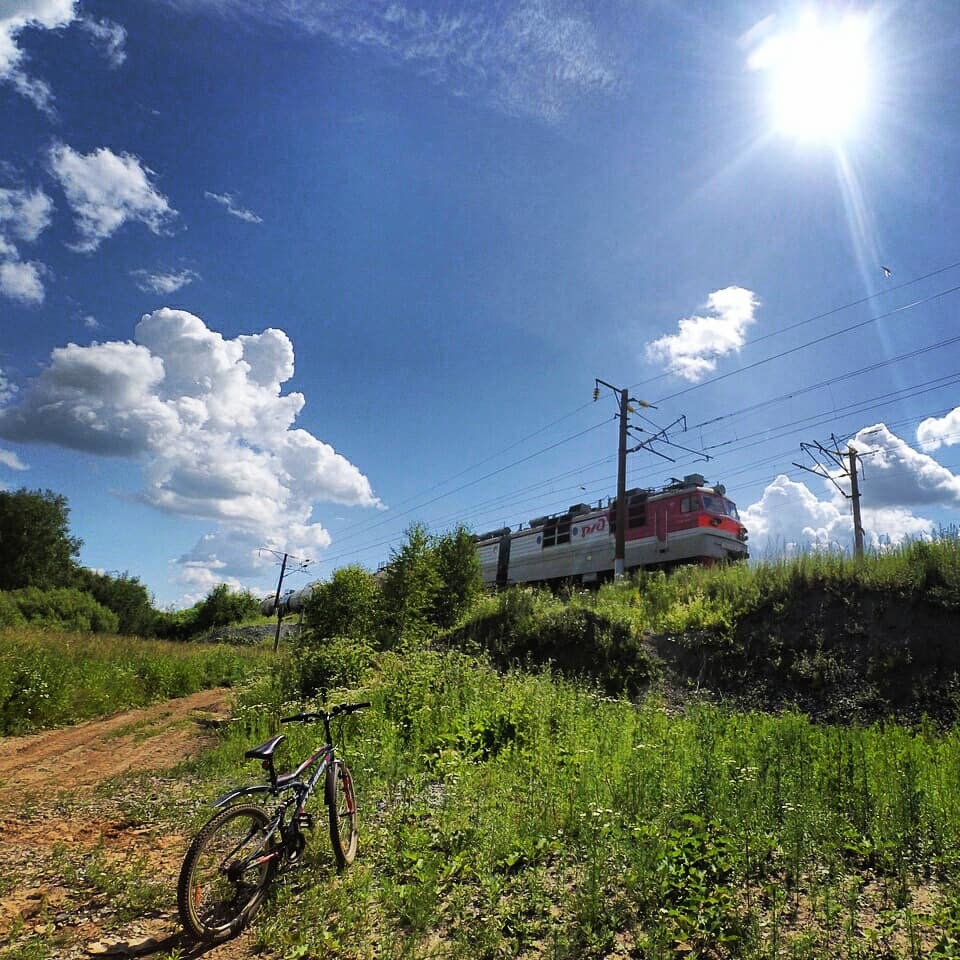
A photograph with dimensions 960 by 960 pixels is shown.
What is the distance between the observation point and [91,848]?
5066 millimetres

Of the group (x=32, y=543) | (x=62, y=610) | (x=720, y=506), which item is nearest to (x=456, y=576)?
(x=720, y=506)

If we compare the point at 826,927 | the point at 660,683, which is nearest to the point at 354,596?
the point at 660,683

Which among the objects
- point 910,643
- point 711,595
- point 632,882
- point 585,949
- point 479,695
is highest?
point 711,595

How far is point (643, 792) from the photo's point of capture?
5.03 m

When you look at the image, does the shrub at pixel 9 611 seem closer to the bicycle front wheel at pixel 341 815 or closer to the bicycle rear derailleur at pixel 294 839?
the bicycle front wheel at pixel 341 815

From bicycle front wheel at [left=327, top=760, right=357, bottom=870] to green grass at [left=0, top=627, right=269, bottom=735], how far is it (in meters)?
9.25

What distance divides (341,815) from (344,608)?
35.9 ft

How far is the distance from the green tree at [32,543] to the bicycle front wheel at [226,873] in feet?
163

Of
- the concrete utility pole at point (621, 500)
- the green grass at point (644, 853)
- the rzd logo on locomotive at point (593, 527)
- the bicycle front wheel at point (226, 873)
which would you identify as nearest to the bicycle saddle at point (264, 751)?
the bicycle front wheel at point (226, 873)

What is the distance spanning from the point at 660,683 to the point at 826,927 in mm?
7946

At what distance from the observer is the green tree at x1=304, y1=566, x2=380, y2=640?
15.4m

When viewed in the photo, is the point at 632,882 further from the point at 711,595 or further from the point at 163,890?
the point at 711,595

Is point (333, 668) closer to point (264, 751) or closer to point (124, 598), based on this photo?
point (264, 751)

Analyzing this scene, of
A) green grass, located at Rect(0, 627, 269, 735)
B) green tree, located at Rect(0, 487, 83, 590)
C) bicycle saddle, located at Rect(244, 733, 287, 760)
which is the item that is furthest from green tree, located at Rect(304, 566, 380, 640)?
green tree, located at Rect(0, 487, 83, 590)
